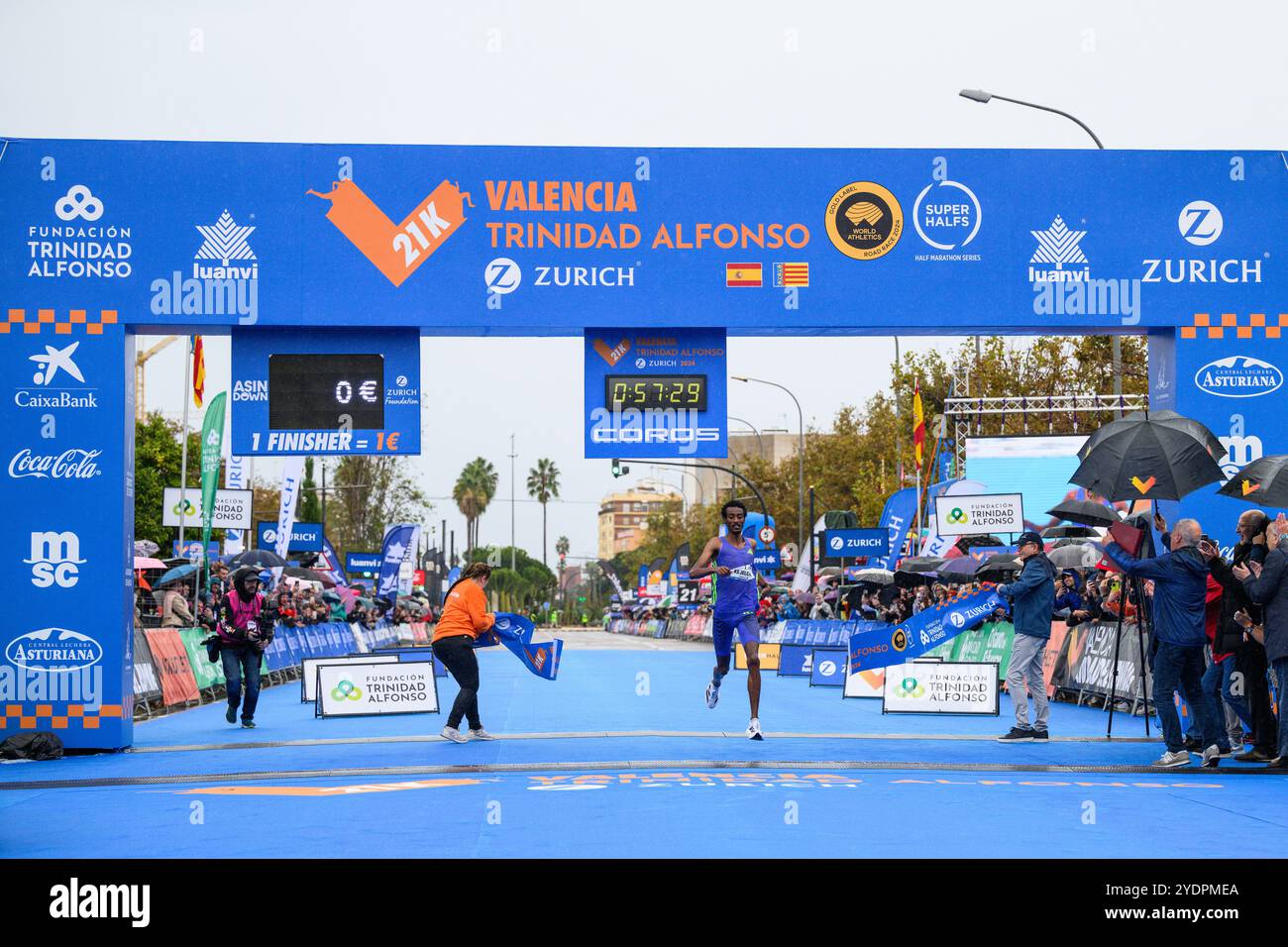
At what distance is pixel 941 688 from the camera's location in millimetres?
17688

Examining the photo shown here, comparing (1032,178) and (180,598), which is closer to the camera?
(1032,178)

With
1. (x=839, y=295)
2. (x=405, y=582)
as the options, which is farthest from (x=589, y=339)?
(x=405, y=582)

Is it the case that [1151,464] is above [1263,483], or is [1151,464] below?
above

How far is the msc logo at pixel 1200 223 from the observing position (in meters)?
15.1

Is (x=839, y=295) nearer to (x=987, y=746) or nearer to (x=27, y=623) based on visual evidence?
(x=987, y=746)

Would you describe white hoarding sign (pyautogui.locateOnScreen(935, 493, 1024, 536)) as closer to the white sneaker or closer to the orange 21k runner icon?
the white sneaker

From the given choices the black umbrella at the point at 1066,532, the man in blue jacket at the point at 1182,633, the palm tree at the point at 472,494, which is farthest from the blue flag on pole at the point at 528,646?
the palm tree at the point at 472,494

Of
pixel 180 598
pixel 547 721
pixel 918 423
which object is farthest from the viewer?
pixel 918 423

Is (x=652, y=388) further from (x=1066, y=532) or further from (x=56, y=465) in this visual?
(x=1066, y=532)

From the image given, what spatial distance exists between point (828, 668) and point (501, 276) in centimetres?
1187

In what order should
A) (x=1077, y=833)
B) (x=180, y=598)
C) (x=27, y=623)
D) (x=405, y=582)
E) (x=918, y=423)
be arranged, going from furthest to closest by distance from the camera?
(x=405, y=582) → (x=918, y=423) → (x=180, y=598) → (x=27, y=623) → (x=1077, y=833)

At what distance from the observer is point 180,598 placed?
76.4ft

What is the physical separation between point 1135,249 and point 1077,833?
8084 millimetres
